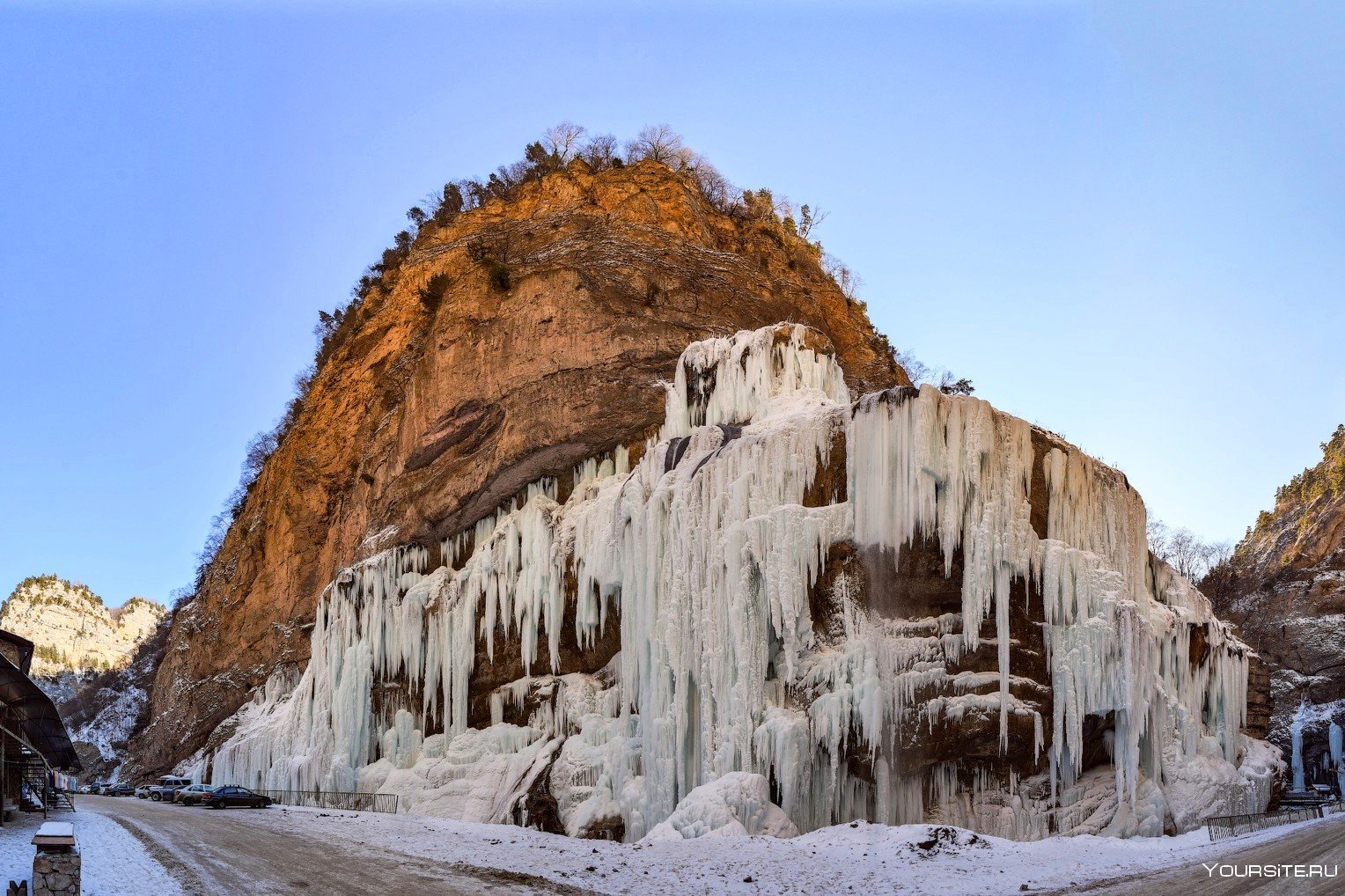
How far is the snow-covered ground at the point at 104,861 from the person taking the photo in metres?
14.3

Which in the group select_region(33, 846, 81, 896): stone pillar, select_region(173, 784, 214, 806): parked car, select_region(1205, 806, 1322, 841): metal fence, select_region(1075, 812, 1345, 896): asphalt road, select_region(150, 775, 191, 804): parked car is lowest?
select_region(150, 775, 191, 804): parked car

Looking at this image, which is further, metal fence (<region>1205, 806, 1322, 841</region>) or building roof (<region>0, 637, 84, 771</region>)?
building roof (<region>0, 637, 84, 771</region>)

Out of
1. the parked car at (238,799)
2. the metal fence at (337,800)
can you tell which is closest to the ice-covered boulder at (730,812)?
the metal fence at (337,800)

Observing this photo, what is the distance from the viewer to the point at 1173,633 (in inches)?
981

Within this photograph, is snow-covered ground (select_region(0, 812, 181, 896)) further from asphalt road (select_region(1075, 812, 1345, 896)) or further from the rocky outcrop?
the rocky outcrop

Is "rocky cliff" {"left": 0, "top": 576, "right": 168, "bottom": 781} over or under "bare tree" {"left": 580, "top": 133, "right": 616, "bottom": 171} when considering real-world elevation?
under

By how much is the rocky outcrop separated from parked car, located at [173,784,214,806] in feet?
339

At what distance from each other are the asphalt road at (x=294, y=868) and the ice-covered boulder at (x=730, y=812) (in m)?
4.73

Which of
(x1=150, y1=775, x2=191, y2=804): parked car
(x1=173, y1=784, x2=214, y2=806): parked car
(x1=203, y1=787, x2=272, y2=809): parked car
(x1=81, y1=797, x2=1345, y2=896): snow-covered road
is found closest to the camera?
(x1=81, y1=797, x2=1345, y2=896): snow-covered road

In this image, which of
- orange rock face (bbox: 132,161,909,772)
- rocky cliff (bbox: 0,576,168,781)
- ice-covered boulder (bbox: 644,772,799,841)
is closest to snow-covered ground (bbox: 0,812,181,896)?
ice-covered boulder (bbox: 644,772,799,841)

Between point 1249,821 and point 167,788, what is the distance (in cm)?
3293

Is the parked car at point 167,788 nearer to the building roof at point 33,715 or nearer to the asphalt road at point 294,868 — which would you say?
the building roof at point 33,715

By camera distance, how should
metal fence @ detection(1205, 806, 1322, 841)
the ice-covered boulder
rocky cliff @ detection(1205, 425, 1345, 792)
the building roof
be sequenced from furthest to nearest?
rocky cliff @ detection(1205, 425, 1345, 792) < the building roof < metal fence @ detection(1205, 806, 1322, 841) < the ice-covered boulder

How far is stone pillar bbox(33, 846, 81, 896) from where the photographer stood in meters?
12.5
